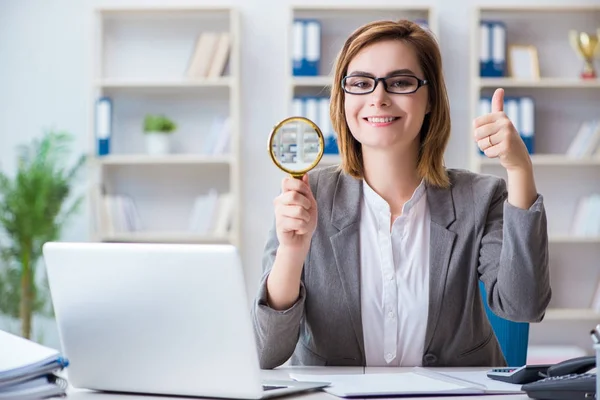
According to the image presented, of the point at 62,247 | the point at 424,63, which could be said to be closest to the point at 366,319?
the point at 424,63

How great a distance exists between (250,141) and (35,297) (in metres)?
1.47

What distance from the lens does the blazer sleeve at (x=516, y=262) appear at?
1664 millimetres

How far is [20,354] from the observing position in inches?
51.1

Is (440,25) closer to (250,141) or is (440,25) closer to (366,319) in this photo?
(250,141)

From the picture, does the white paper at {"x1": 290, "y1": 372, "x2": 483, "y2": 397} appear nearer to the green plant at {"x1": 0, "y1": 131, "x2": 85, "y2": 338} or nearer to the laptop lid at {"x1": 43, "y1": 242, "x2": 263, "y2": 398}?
the laptop lid at {"x1": 43, "y1": 242, "x2": 263, "y2": 398}

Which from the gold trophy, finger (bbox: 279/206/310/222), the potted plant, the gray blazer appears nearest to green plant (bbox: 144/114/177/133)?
the potted plant

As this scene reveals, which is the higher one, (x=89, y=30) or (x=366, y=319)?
(x=89, y=30)

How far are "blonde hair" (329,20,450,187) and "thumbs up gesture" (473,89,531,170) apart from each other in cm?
35

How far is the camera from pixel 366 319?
1.87 metres

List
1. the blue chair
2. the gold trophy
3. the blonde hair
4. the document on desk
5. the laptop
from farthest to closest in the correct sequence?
1. the gold trophy
2. the blue chair
3. the blonde hair
4. the document on desk
5. the laptop

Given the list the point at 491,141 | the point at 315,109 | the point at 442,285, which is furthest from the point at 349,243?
the point at 315,109

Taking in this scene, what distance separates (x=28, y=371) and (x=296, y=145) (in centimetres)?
60

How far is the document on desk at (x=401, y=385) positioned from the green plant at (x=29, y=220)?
121 inches

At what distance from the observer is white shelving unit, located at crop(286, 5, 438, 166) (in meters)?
4.59
